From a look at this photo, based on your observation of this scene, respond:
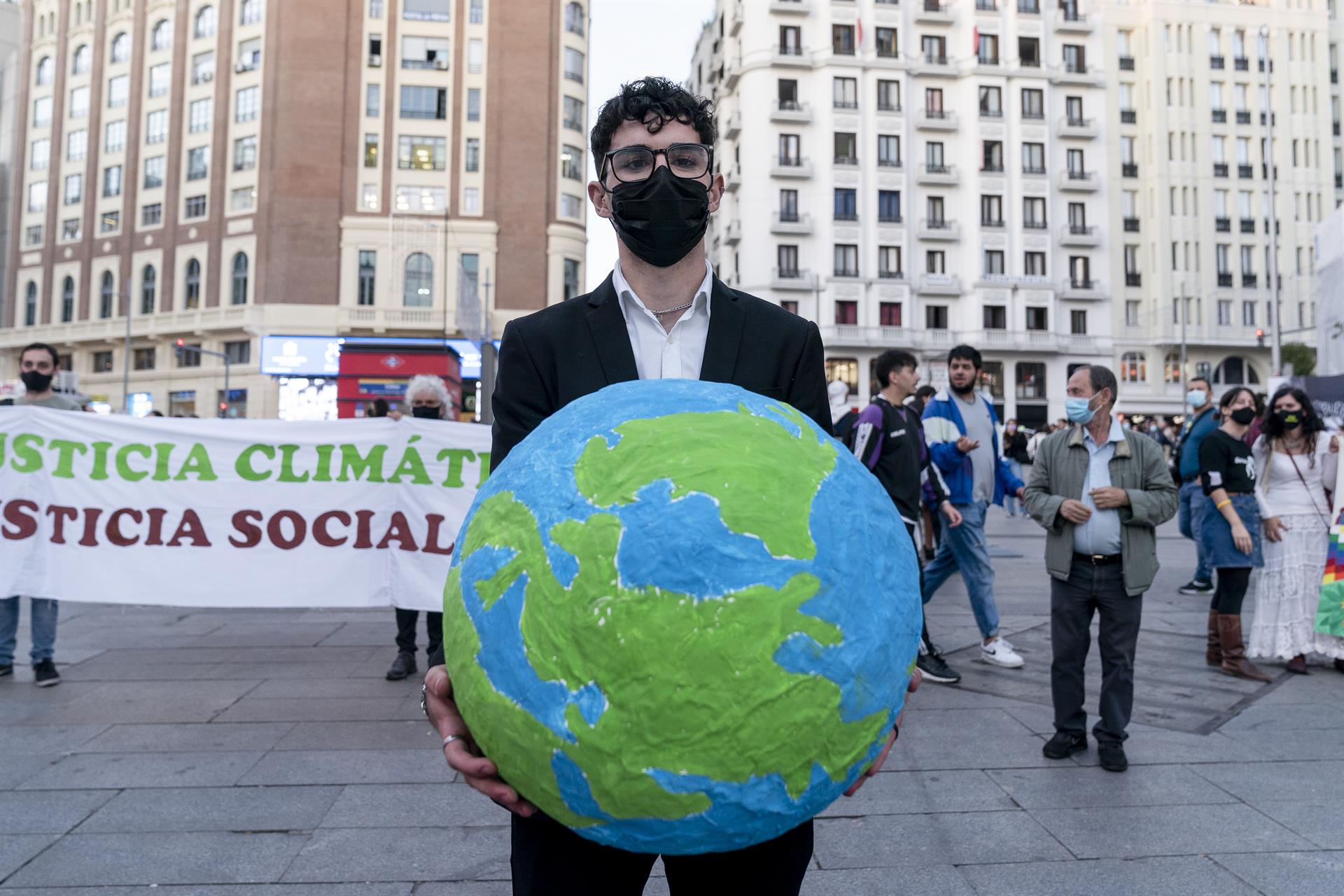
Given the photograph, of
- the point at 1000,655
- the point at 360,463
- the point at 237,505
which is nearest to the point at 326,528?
the point at 360,463

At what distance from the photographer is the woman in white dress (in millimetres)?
6438

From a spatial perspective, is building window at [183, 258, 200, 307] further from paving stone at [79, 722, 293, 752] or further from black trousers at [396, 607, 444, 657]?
paving stone at [79, 722, 293, 752]

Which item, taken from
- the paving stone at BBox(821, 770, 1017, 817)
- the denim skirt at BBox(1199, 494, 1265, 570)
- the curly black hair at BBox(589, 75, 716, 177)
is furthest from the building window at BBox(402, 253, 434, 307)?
the curly black hair at BBox(589, 75, 716, 177)

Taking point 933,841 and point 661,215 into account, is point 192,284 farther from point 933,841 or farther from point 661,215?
point 661,215

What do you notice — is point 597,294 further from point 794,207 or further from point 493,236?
point 794,207

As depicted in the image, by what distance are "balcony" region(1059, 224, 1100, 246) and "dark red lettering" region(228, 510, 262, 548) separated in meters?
51.3

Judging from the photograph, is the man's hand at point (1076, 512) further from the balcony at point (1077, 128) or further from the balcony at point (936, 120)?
the balcony at point (1077, 128)

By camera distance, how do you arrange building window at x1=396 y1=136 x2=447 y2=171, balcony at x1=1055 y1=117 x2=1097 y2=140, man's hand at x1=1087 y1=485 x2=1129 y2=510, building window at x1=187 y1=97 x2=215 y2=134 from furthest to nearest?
balcony at x1=1055 y1=117 x2=1097 y2=140
building window at x1=187 y1=97 x2=215 y2=134
building window at x1=396 y1=136 x2=447 y2=171
man's hand at x1=1087 y1=485 x2=1129 y2=510

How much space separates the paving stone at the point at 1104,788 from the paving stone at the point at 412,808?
232cm

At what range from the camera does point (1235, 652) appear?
623 centimetres

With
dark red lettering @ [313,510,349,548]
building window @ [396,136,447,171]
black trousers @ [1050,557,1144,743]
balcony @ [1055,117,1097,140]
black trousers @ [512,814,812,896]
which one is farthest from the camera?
balcony @ [1055,117,1097,140]

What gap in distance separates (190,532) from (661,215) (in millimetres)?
6417

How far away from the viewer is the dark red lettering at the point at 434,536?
6.96m

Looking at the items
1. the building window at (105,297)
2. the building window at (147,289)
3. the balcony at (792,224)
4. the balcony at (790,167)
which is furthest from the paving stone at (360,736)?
the building window at (105,297)
